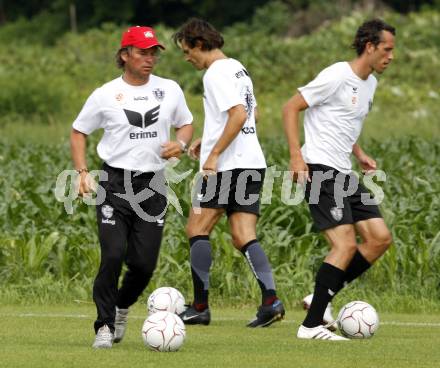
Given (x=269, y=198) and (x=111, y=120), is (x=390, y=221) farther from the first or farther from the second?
(x=111, y=120)

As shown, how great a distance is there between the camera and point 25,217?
15094mm

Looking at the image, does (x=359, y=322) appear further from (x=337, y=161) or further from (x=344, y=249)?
(x=337, y=161)

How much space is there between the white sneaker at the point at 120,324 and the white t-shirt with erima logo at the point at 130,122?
1073 millimetres

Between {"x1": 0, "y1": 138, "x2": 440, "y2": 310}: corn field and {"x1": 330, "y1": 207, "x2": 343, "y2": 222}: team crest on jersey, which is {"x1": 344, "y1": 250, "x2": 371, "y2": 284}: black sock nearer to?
{"x1": 330, "y1": 207, "x2": 343, "y2": 222}: team crest on jersey

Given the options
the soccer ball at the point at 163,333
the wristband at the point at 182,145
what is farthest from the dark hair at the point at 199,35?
the soccer ball at the point at 163,333

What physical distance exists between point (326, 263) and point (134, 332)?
1686 millimetres

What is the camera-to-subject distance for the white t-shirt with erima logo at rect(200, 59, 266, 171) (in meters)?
10.7

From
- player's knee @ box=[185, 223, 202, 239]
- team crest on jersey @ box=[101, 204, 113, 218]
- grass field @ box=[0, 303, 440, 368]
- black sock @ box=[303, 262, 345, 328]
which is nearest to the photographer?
grass field @ box=[0, 303, 440, 368]

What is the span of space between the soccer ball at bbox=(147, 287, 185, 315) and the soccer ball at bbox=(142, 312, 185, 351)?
1.88 m

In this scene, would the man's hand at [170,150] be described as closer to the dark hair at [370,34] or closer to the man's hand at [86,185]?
Answer: the man's hand at [86,185]

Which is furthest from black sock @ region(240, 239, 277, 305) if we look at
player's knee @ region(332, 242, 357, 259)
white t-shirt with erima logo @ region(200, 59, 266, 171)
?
player's knee @ region(332, 242, 357, 259)

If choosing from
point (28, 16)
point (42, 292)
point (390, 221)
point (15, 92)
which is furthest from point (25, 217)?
point (28, 16)

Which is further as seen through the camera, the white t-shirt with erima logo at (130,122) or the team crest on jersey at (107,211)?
the white t-shirt with erima logo at (130,122)

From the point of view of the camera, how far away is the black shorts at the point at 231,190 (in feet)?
35.6
